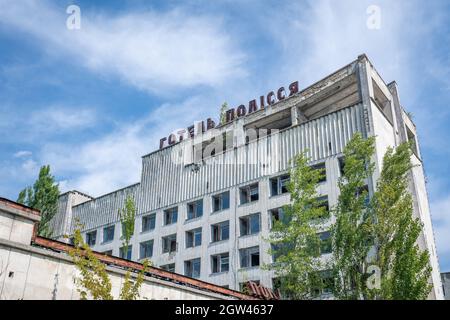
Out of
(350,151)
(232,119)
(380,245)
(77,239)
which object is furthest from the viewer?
(232,119)

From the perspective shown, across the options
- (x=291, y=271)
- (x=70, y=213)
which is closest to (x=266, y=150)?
(x=291, y=271)

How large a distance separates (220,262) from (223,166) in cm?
918

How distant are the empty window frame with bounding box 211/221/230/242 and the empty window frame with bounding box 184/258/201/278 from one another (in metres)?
2.68

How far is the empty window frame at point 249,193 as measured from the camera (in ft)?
135

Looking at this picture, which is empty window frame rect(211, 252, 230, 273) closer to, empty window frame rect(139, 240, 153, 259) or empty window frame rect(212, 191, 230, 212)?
empty window frame rect(212, 191, 230, 212)

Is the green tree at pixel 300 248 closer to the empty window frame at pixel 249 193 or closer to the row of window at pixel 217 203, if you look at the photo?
the row of window at pixel 217 203

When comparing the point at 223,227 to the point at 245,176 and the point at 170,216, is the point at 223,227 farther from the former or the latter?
the point at 170,216

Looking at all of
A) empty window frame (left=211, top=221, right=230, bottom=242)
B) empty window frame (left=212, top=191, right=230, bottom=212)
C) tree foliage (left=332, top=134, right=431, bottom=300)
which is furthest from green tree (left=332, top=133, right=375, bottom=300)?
empty window frame (left=212, top=191, right=230, bottom=212)

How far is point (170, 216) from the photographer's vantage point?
46.7 metres

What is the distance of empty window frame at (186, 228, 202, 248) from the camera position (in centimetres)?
4325

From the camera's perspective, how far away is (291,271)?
25047mm

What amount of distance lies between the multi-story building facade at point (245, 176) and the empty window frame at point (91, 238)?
1.14 ft
